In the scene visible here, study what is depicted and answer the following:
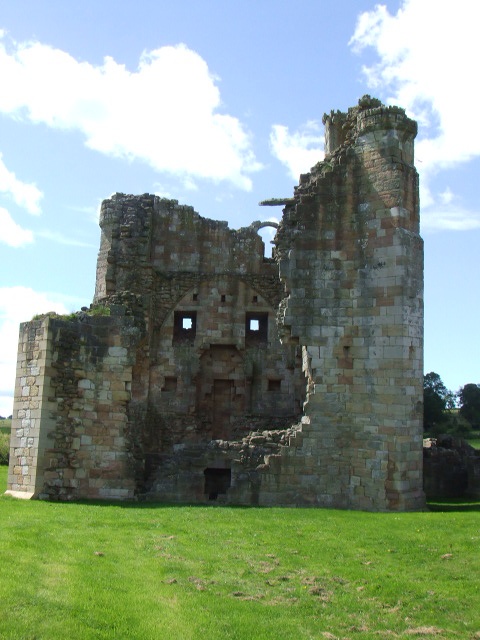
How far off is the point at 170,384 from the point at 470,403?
4533cm

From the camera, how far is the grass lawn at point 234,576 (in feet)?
27.3

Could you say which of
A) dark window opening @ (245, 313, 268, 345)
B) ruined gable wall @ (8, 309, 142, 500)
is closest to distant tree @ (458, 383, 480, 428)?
dark window opening @ (245, 313, 268, 345)

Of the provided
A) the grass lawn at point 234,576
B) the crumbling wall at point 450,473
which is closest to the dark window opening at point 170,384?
the crumbling wall at point 450,473

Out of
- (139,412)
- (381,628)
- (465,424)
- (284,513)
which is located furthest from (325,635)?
(465,424)

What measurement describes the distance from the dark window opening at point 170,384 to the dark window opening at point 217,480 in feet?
26.5

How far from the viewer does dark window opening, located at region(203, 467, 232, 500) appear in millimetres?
19391

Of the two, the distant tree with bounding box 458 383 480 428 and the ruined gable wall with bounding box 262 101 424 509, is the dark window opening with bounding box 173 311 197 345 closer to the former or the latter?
the ruined gable wall with bounding box 262 101 424 509

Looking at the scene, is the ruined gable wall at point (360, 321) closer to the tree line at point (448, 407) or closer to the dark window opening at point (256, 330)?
the dark window opening at point (256, 330)

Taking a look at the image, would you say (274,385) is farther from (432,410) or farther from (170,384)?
(432,410)

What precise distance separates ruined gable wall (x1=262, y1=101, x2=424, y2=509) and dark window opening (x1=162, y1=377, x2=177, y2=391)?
996 cm

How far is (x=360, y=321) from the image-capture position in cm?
1786

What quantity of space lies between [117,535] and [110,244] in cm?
1556

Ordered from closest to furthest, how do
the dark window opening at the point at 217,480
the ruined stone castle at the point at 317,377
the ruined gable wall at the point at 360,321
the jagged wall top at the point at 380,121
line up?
the ruined gable wall at the point at 360,321 → the ruined stone castle at the point at 317,377 → the jagged wall top at the point at 380,121 → the dark window opening at the point at 217,480

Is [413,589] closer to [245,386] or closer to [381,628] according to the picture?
[381,628]
